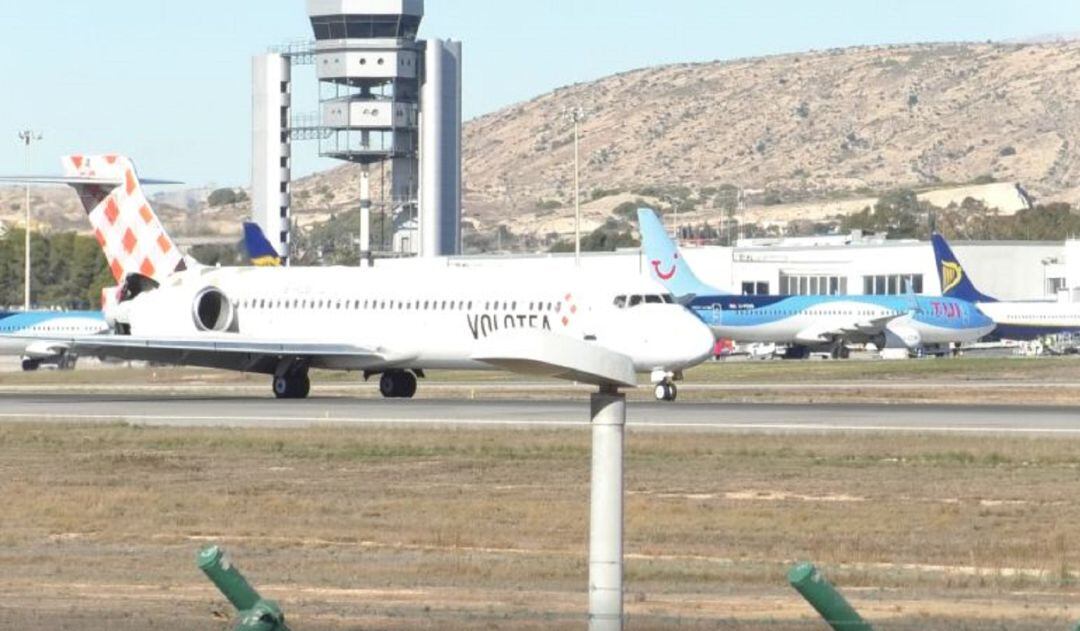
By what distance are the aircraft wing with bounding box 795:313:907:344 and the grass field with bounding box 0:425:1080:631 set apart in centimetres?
7489

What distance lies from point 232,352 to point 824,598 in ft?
141

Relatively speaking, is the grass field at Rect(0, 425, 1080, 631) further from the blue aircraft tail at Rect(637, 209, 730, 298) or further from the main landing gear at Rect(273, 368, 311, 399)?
the blue aircraft tail at Rect(637, 209, 730, 298)

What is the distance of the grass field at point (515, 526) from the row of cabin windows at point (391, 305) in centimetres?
1264

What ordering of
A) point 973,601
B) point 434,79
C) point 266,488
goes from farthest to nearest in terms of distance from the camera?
point 434,79, point 266,488, point 973,601

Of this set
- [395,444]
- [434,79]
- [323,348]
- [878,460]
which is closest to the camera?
[878,460]

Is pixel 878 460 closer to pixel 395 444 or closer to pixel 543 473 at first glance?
pixel 543 473

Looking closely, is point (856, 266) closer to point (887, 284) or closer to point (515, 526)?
point (887, 284)

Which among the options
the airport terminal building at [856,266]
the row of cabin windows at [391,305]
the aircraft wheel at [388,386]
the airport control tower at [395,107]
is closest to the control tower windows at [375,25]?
the airport control tower at [395,107]

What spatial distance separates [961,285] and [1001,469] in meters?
87.8

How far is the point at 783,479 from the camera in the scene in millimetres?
30344

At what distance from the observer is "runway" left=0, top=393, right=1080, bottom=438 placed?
4178cm

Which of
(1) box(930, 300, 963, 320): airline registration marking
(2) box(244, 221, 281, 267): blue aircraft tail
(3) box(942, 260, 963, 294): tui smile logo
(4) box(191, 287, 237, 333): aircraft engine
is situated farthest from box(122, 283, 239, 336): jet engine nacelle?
(3) box(942, 260, 963, 294): tui smile logo

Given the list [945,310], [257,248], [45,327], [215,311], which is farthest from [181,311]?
[945,310]

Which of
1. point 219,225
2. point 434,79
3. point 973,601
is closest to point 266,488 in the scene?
point 973,601
